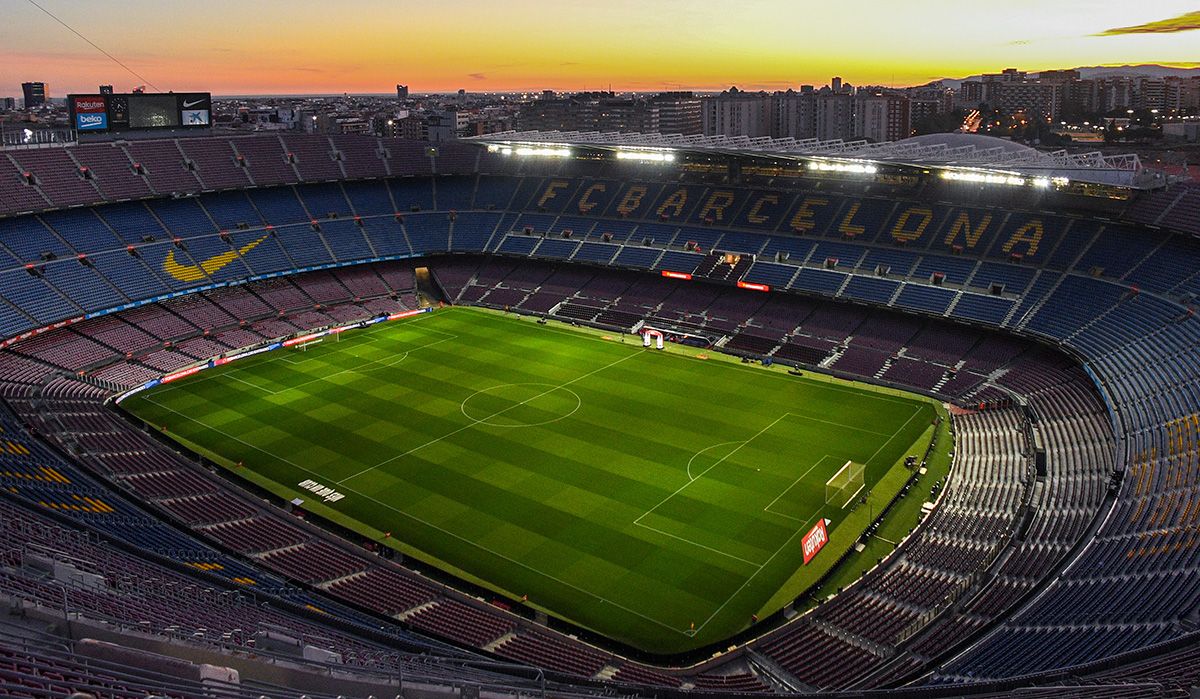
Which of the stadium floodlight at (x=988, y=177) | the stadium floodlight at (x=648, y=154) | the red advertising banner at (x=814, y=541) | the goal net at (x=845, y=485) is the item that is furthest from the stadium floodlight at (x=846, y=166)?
the red advertising banner at (x=814, y=541)

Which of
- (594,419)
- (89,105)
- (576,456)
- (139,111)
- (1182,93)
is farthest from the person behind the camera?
(1182,93)

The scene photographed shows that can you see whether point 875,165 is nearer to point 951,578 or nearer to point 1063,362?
point 1063,362

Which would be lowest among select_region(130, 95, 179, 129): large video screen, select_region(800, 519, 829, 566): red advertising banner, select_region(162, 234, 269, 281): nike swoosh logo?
select_region(800, 519, 829, 566): red advertising banner

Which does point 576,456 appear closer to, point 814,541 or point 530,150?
point 814,541

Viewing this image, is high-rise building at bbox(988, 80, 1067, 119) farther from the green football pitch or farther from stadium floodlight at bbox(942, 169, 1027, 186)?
the green football pitch

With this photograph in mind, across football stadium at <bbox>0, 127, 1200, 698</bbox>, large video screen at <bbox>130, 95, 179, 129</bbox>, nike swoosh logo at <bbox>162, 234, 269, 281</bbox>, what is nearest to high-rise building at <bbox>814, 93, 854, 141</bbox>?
football stadium at <bbox>0, 127, 1200, 698</bbox>

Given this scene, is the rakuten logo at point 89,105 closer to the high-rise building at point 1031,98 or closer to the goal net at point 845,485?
the goal net at point 845,485

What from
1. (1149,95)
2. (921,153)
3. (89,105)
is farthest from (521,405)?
(1149,95)
